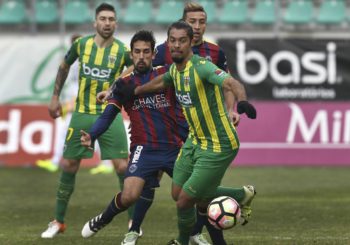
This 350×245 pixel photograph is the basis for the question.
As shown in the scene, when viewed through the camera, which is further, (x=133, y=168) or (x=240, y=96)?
(x=133, y=168)

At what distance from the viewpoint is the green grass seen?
8.89 meters

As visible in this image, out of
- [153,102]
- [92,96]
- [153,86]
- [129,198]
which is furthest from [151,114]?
[92,96]

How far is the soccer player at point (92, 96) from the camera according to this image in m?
9.27

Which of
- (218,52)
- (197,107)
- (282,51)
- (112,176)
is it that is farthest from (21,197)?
(282,51)

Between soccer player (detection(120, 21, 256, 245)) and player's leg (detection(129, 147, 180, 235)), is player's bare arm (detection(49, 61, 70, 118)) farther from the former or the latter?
soccer player (detection(120, 21, 256, 245))

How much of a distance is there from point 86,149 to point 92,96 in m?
0.57

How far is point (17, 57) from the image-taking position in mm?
18984

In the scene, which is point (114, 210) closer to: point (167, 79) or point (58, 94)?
point (167, 79)

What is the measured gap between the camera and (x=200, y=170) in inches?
286

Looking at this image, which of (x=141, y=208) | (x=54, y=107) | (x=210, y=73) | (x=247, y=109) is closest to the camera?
(x=247, y=109)

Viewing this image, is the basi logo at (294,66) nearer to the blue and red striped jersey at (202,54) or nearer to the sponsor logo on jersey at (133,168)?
the blue and red striped jersey at (202,54)

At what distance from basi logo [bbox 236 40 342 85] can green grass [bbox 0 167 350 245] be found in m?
2.07

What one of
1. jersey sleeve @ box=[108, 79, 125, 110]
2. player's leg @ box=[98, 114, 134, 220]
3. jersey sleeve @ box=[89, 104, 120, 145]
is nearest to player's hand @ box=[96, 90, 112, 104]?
jersey sleeve @ box=[108, 79, 125, 110]

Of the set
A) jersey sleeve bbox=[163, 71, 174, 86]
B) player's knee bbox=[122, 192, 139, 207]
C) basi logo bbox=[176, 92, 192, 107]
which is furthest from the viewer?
player's knee bbox=[122, 192, 139, 207]
